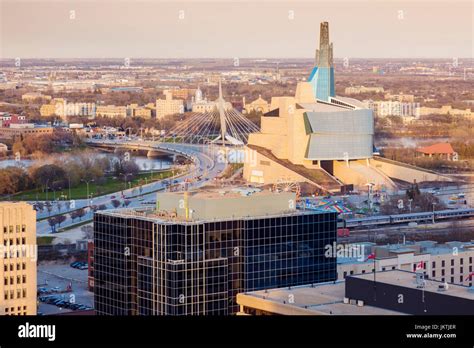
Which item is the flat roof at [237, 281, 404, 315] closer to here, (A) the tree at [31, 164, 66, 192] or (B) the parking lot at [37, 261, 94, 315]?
(B) the parking lot at [37, 261, 94, 315]

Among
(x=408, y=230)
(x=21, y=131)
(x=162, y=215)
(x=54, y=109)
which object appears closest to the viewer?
(x=162, y=215)

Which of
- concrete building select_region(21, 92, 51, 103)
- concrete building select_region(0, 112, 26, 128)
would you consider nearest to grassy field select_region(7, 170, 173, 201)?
concrete building select_region(0, 112, 26, 128)

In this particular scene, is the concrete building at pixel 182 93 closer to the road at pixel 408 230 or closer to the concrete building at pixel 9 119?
the concrete building at pixel 9 119

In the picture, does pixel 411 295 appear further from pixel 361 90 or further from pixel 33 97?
pixel 361 90

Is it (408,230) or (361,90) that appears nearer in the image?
(408,230)

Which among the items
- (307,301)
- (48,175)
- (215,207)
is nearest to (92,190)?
(48,175)
